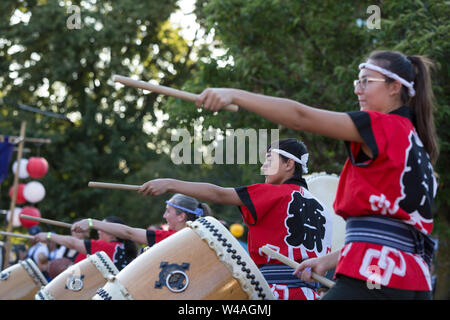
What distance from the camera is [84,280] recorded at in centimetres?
464

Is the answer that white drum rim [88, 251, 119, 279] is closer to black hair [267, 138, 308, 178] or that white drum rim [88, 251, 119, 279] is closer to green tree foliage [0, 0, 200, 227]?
black hair [267, 138, 308, 178]

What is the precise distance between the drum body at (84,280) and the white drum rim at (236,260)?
1801 millimetres

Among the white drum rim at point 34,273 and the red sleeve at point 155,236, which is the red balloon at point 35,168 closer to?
the white drum rim at point 34,273

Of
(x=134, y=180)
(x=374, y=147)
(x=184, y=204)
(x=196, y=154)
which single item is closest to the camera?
(x=374, y=147)

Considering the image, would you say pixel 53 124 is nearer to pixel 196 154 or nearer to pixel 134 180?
pixel 134 180

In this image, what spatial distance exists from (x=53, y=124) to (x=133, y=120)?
216cm

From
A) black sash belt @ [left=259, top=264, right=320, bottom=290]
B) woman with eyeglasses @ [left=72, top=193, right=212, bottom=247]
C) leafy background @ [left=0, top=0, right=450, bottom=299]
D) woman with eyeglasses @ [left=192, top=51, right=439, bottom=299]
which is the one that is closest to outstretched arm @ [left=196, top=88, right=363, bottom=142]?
woman with eyeglasses @ [left=192, top=51, right=439, bottom=299]

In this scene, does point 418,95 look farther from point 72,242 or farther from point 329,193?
point 72,242

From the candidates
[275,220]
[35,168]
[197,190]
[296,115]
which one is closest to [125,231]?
[197,190]

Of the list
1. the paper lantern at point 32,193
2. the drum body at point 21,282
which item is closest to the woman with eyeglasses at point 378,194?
A: the drum body at point 21,282

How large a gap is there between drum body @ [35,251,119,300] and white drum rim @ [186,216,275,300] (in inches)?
70.9

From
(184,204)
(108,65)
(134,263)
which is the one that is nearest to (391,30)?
(184,204)

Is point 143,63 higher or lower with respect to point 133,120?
higher

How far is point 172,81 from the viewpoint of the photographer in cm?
1742
